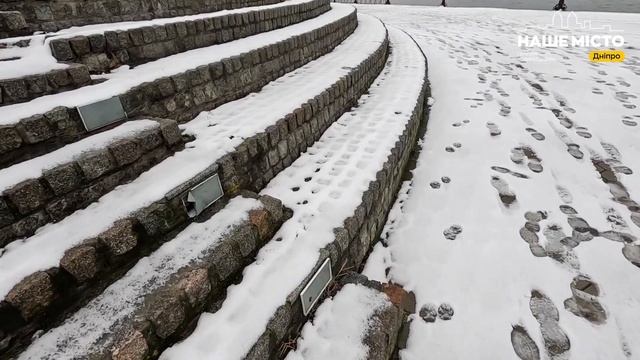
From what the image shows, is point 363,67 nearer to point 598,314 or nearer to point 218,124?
point 218,124

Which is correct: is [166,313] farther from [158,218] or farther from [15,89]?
[15,89]

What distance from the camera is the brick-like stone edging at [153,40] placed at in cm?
282

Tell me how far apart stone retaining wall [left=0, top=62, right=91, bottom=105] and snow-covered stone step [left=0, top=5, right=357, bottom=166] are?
0.30 ft

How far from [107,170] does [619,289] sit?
3.78 meters

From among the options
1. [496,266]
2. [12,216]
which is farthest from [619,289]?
[12,216]

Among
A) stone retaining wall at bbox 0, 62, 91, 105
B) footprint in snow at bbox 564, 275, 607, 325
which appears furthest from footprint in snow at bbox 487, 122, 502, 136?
stone retaining wall at bbox 0, 62, 91, 105

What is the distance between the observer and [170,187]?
2016 mm

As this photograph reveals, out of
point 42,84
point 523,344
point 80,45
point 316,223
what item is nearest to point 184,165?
point 316,223

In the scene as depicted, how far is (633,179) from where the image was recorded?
356 centimetres

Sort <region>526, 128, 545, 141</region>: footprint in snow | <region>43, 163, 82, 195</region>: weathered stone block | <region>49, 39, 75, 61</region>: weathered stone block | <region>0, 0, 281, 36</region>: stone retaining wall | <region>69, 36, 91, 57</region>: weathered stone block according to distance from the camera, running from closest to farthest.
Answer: <region>43, 163, 82, 195</region>: weathered stone block < <region>49, 39, 75, 61</region>: weathered stone block < <region>69, 36, 91, 57</region>: weathered stone block < <region>0, 0, 281, 36</region>: stone retaining wall < <region>526, 128, 545, 141</region>: footprint in snow

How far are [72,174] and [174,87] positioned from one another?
1437 mm

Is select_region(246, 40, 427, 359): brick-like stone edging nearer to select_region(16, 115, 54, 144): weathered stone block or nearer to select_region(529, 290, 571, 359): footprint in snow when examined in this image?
select_region(529, 290, 571, 359): footprint in snow

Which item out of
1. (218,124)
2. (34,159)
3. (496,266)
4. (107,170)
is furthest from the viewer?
(218,124)

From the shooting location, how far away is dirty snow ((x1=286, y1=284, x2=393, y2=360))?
1.79 m
